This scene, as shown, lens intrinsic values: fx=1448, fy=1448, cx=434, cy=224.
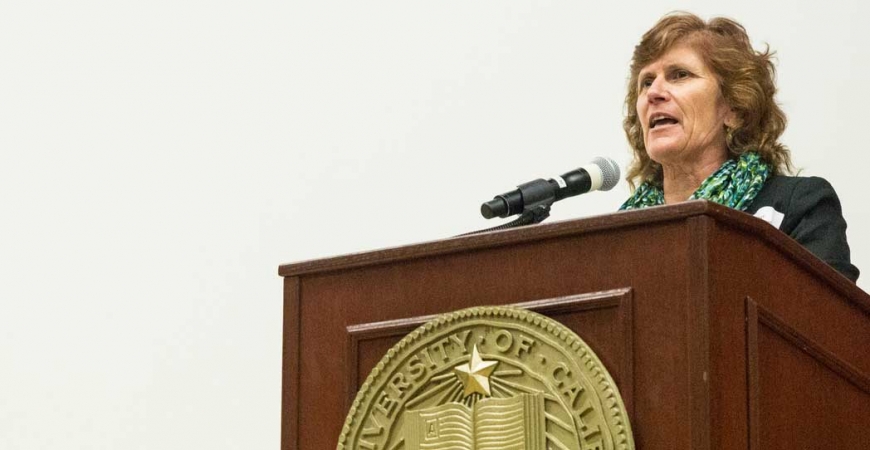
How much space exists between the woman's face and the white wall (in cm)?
79

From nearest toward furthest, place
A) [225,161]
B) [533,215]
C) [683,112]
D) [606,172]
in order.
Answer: [533,215]
[606,172]
[683,112]
[225,161]

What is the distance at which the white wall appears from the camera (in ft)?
11.6

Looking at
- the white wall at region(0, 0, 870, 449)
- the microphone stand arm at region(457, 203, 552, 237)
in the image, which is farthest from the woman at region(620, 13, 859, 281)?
the white wall at region(0, 0, 870, 449)

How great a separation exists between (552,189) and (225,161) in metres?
1.75

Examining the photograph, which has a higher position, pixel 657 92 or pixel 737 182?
pixel 657 92

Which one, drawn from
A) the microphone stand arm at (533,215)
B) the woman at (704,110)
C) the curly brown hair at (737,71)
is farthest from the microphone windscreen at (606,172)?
the curly brown hair at (737,71)

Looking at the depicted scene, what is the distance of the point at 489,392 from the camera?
1.66m

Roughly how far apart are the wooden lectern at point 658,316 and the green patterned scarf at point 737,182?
0.64 metres

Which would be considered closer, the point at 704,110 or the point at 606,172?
the point at 606,172

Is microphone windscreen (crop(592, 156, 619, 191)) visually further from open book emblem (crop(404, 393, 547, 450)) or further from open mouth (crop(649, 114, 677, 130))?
open book emblem (crop(404, 393, 547, 450))

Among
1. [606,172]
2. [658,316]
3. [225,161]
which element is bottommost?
[658,316]

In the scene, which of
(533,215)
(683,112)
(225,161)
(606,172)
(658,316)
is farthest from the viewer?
(225,161)

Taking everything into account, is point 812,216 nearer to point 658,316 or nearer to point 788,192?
point 788,192

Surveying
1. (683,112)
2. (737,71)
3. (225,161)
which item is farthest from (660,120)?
(225,161)
